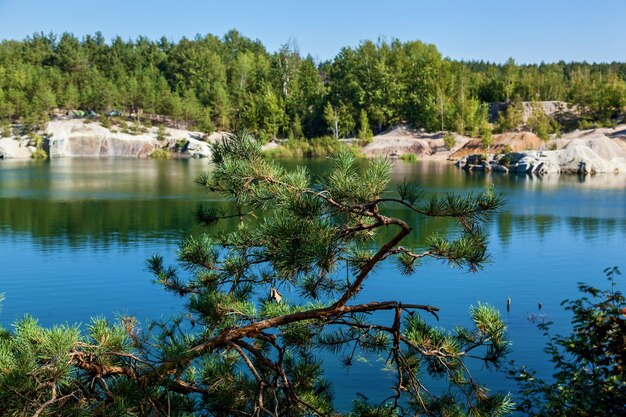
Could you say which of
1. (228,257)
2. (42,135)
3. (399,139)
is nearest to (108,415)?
(228,257)

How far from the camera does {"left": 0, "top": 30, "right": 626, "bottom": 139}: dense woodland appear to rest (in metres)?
59.9

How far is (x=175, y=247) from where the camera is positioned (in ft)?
57.2

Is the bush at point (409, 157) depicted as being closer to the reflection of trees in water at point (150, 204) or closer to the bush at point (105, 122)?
the reflection of trees in water at point (150, 204)

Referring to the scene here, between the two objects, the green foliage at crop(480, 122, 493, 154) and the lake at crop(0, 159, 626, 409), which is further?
the green foliage at crop(480, 122, 493, 154)

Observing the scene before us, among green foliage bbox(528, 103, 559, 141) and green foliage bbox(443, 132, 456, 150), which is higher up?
green foliage bbox(528, 103, 559, 141)

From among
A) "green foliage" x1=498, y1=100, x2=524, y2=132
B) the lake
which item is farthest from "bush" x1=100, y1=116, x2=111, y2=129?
"green foliage" x1=498, y1=100, x2=524, y2=132

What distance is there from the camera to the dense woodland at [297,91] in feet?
196

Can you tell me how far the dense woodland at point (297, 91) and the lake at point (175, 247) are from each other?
93.3ft

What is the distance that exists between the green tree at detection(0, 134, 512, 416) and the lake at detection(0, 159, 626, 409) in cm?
111

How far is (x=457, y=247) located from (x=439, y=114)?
56736 mm

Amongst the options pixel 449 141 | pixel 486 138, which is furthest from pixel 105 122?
pixel 486 138

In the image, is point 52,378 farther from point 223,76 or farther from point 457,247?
point 223,76

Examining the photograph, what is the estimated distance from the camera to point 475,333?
471 centimetres

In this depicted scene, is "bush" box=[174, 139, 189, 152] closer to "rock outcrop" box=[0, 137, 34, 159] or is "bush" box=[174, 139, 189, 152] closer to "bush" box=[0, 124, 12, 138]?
"rock outcrop" box=[0, 137, 34, 159]
